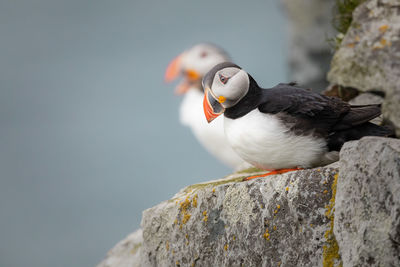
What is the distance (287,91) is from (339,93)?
2044 millimetres

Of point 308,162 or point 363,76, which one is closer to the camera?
point 308,162

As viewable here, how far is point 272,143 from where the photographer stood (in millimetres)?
3436

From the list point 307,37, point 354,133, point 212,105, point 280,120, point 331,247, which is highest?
point 307,37

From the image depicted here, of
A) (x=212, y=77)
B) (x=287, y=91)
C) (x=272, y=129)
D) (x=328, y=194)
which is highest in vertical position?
(x=212, y=77)

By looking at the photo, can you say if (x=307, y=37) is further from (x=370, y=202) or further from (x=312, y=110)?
(x=370, y=202)

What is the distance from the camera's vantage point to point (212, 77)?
3596 mm

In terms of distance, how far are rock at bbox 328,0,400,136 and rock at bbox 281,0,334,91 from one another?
6.93m

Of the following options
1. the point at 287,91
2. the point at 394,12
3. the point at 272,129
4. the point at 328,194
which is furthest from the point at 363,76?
the point at 328,194

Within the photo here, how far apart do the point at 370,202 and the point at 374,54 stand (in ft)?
9.21

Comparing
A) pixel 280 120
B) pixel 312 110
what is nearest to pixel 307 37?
pixel 312 110

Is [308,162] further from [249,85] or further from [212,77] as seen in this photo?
[212,77]

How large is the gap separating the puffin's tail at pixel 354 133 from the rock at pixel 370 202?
0.75 metres

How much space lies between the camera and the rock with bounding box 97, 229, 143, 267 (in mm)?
5400

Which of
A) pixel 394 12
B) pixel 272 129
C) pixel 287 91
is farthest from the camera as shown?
pixel 394 12
